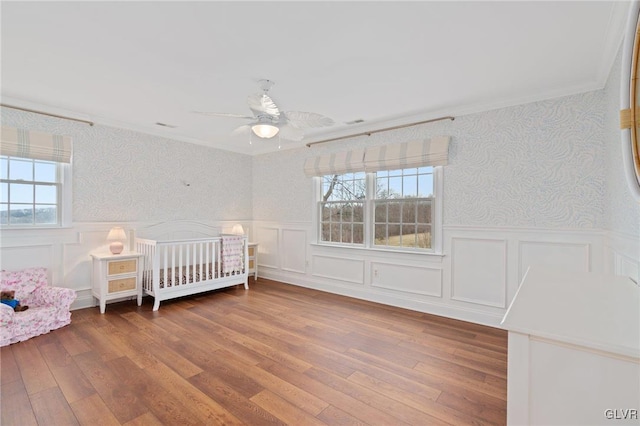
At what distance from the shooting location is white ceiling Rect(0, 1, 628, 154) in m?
1.82

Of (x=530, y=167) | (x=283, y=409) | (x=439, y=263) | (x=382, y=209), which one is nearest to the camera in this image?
(x=283, y=409)

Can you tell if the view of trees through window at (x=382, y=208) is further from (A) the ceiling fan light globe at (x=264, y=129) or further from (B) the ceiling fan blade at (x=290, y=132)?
(A) the ceiling fan light globe at (x=264, y=129)

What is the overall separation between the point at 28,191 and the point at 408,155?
4.54m

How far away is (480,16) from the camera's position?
1841 mm

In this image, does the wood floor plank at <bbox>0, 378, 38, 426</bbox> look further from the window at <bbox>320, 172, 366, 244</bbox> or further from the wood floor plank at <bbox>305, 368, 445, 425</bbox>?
the window at <bbox>320, 172, 366, 244</bbox>

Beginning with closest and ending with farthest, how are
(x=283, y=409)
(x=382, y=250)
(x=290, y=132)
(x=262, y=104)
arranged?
(x=283, y=409) < (x=262, y=104) < (x=290, y=132) < (x=382, y=250)

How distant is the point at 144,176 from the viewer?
4348 millimetres

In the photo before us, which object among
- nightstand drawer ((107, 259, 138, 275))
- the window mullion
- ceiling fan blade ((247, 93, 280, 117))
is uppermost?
ceiling fan blade ((247, 93, 280, 117))

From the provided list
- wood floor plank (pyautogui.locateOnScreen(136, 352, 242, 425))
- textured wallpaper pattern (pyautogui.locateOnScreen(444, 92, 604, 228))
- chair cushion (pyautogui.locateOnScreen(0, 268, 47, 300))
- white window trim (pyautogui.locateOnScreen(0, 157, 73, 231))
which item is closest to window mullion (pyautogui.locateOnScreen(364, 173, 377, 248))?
textured wallpaper pattern (pyautogui.locateOnScreen(444, 92, 604, 228))

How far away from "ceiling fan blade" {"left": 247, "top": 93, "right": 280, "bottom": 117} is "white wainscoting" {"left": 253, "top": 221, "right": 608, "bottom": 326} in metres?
2.43

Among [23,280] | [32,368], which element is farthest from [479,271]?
[23,280]

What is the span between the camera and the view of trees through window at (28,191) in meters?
3.35

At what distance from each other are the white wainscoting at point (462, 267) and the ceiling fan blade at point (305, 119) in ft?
6.68

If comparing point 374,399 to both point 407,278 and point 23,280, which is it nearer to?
point 407,278
